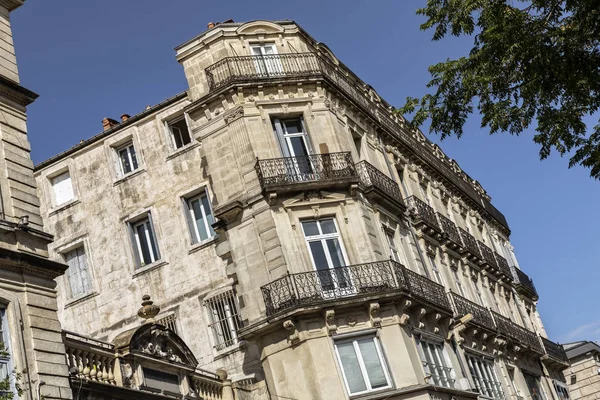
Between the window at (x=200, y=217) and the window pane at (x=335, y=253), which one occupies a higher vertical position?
the window at (x=200, y=217)

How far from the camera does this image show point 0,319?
48.7 feet

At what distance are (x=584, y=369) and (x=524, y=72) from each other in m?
39.7

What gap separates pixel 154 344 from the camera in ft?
64.2

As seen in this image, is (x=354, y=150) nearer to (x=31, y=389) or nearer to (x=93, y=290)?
(x=93, y=290)

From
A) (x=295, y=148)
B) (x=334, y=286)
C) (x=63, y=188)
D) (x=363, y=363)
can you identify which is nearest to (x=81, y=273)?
(x=63, y=188)

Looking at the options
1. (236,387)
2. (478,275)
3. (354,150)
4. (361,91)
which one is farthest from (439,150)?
(236,387)

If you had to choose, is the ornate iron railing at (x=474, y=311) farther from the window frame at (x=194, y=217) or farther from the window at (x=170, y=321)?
the window at (x=170, y=321)

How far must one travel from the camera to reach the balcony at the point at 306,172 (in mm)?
25234

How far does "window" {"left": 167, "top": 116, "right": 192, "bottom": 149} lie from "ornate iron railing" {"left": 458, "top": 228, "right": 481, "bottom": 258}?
13.3 meters

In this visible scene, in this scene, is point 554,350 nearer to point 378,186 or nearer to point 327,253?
point 378,186

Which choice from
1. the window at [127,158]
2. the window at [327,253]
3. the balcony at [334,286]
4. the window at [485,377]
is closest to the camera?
the balcony at [334,286]

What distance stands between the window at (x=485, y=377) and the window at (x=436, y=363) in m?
2.47

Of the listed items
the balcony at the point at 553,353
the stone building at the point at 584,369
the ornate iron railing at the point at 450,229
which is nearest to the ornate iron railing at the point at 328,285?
the ornate iron railing at the point at 450,229

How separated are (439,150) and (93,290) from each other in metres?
19.6
